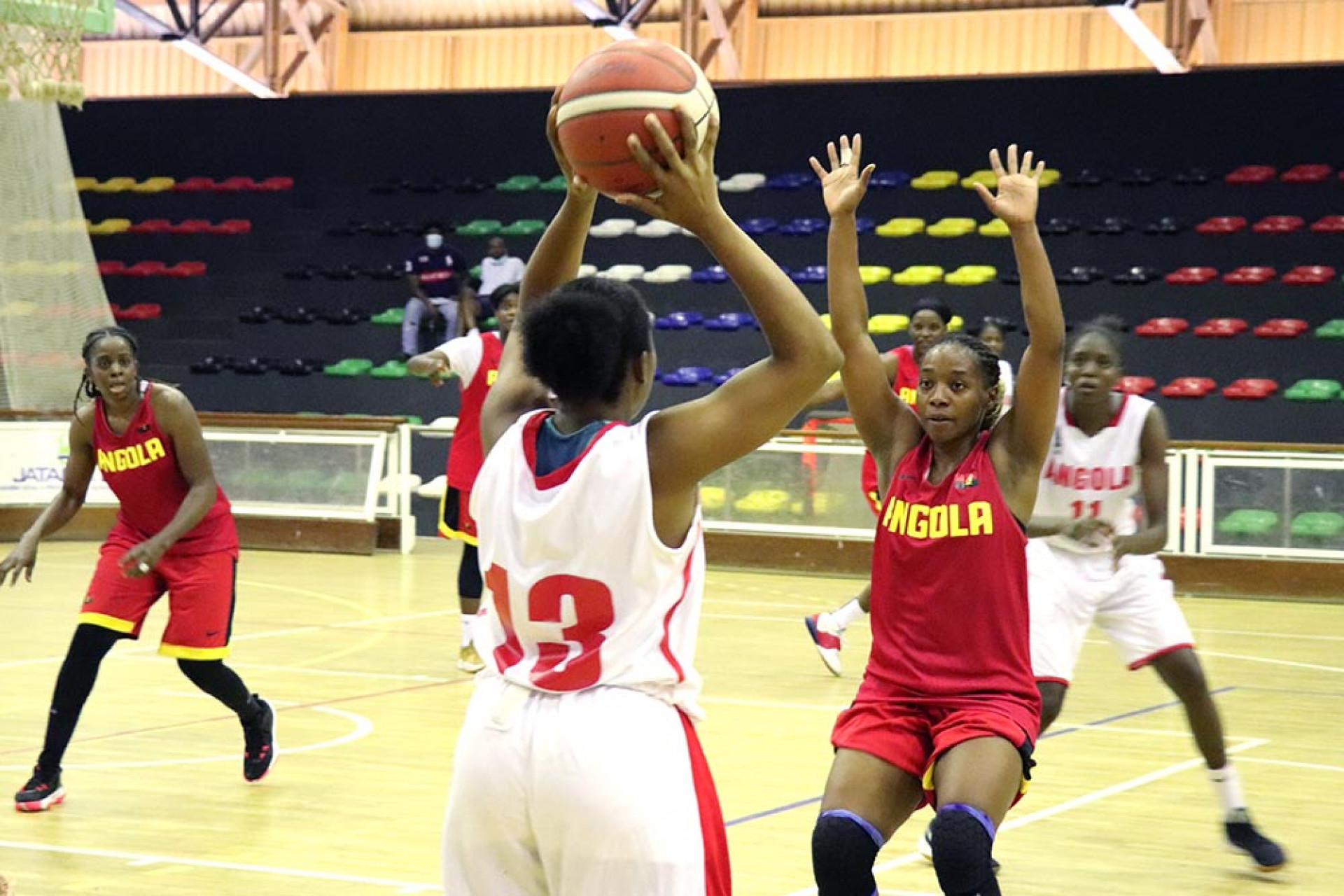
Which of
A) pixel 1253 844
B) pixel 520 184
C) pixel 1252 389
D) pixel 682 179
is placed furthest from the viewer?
pixel 520 184

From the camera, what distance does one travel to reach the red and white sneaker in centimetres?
958

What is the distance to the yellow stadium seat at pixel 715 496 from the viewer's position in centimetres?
1480

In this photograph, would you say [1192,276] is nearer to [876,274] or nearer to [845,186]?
[876,274]

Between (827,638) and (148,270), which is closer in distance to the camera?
(827,638)

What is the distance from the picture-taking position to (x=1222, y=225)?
58.3 feet

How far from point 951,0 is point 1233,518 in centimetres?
636

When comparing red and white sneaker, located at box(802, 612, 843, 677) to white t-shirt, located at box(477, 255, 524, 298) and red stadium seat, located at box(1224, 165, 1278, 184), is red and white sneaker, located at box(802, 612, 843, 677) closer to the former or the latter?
red stadium seat, located at box(1224, 165, 1278, 184)

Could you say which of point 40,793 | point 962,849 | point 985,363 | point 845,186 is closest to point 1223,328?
point 40,793

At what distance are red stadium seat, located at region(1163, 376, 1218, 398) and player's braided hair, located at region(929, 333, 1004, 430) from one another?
13765 millimetres

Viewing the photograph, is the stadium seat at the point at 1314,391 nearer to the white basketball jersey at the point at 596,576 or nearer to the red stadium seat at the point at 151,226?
the red stadium seat at the point at 151,226

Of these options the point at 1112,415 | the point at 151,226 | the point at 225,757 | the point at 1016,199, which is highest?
the point at 151,226

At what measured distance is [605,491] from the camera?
276 centimetres

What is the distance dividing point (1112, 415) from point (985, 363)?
167 centimetres

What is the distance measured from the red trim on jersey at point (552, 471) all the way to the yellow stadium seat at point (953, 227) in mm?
16372
